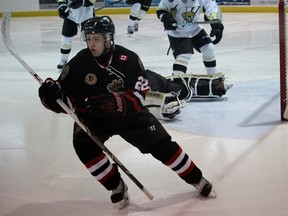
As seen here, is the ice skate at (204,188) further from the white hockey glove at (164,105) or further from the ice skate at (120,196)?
the white hockey glove at (164,105)

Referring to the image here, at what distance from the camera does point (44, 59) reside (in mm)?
6344

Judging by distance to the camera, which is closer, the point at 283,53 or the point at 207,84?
the point at 283,53

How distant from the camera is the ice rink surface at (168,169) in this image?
2.24 meters

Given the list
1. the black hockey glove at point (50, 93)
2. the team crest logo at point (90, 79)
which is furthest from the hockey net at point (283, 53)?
the black hockey glove at point (50, 93)

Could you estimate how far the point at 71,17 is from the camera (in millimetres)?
5652

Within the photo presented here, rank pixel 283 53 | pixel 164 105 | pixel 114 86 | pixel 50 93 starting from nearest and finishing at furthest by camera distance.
Answer: pixel 50 93
pixel 114 86
pixel 283 53
pixel 164 105

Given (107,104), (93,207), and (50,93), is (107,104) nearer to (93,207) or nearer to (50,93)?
(50,93)

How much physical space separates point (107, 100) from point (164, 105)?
4.96ft

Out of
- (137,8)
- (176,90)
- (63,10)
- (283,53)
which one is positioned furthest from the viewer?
(137,8)

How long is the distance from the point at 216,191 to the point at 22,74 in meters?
3.38

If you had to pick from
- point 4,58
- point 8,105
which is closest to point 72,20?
point 4,58

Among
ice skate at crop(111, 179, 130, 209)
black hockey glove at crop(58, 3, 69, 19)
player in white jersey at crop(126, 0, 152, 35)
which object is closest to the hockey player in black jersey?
ice skate at crop(111, 179, 130, 209)

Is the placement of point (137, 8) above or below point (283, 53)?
below

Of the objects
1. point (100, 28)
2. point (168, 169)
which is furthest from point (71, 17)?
point (100, 28)
